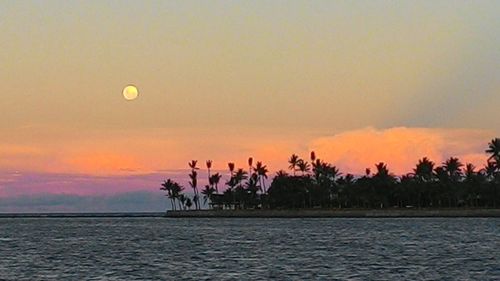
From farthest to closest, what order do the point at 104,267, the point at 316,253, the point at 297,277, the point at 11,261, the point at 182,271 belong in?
the point at 316,253 < the point at 11,261 < the point at 104,267 < the point at 182,271 < the point at 297,277

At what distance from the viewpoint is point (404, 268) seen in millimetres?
75750

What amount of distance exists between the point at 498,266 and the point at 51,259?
1755 inches

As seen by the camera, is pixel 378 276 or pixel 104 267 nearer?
pixel 378 276

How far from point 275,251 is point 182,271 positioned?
2708 centimetres

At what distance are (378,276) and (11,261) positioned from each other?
129 feet

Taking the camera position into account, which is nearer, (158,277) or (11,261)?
(158,277)

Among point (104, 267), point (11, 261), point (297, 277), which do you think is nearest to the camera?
point (297, 277)

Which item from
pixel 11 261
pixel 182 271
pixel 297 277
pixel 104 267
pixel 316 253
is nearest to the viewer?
pixel 297 277

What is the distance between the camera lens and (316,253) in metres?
97.3

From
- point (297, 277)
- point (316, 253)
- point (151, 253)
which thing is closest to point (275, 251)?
point (316, 253)

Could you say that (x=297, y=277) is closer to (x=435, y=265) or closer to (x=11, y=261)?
(x=435, y=265)

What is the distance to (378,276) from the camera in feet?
227

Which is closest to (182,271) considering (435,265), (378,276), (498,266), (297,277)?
(297,277)

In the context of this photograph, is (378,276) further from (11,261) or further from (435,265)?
(11,261)
